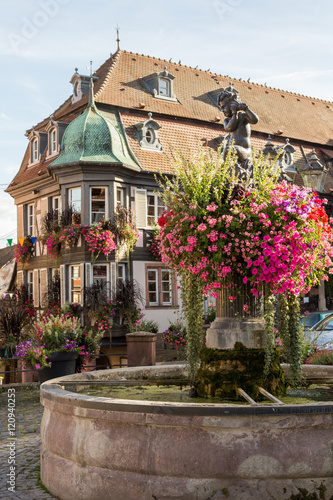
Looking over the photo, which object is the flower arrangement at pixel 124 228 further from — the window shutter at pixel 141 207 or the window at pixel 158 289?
the window at pixel 158 289

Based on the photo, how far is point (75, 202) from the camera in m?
23.0

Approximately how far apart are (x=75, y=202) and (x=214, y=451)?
751 inches

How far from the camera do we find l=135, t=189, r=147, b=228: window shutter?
23.9 meters

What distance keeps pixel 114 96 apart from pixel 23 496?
20999 millimetres

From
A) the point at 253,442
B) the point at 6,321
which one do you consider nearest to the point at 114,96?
the point at 6,321

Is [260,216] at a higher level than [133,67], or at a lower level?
lower

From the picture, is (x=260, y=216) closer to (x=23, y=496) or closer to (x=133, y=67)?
(x=23, y=496)

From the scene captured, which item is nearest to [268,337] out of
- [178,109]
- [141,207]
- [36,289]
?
[141,207]

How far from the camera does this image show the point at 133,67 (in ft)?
89.0

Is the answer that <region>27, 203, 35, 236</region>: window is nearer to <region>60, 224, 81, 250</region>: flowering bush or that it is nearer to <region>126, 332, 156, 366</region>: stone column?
<region>60, 224, 81, 250</region>: flowering bush

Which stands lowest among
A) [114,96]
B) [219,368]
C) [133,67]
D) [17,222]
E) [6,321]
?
[219,368]

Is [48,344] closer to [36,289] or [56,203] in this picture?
[56,203]

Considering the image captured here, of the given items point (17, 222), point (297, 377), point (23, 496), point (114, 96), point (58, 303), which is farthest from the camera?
point (17, 222)

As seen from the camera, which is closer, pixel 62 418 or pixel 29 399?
pixel 62 418
